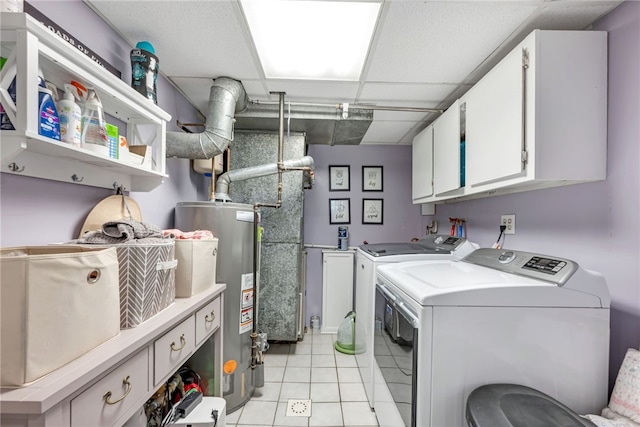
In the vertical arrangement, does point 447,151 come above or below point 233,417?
above

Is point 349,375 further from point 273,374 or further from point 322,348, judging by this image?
point 273,374

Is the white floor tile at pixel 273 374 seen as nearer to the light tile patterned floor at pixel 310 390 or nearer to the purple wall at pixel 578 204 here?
the light tile patterned floor at pixel 310 390

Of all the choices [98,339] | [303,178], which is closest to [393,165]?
[303,178]

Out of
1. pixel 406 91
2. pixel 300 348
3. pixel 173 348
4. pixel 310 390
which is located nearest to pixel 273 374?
pixel 310 390

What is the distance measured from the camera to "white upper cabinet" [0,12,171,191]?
27.7 inches

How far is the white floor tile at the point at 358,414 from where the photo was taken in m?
1.70

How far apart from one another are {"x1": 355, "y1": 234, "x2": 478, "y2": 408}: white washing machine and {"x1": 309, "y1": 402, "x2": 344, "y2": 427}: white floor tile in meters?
0.25

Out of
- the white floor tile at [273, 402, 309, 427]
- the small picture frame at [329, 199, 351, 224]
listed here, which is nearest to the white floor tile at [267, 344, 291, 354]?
the white floor tile at [273, 402, 309, 427]

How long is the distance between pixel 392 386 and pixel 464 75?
6.46 ft

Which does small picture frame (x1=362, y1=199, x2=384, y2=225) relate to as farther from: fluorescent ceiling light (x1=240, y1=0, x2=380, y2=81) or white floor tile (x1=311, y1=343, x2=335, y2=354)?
fluorescent ceiling light (x1=240, y1=0, x2=380, y2=81)

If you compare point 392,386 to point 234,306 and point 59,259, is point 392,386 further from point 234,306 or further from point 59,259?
point 59,259

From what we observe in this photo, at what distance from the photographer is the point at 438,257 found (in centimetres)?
194

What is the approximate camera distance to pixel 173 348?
3.42 feet

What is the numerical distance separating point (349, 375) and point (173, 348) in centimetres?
168
